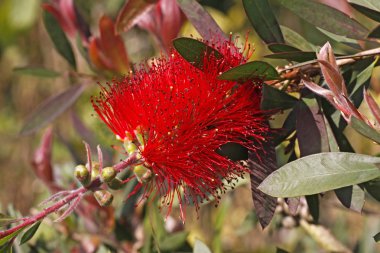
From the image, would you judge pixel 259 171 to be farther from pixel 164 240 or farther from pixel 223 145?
pixel 164 240

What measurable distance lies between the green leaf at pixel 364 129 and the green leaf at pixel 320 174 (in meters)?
0.03

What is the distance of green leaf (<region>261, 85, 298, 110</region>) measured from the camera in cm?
94

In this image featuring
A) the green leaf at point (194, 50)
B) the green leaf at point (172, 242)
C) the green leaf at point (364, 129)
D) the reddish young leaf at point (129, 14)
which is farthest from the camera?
the green leaf at point (172, 242)

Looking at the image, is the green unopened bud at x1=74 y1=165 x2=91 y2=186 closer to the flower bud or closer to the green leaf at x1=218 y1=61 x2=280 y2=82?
the flower bud

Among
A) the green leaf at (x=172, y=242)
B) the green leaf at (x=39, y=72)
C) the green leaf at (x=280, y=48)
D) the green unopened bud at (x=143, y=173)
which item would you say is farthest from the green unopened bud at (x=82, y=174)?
the green leaf at (x=39, y=72)

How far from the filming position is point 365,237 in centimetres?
159

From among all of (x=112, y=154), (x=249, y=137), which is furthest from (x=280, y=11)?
(x=249, y=137)

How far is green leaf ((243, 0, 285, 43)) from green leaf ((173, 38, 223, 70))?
0.32 feet

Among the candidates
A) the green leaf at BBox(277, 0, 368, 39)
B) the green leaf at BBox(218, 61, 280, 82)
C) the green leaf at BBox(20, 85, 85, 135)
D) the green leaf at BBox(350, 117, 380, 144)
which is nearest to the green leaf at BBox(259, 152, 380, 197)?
the green leaf at BBox(350, 117, 380, 144)

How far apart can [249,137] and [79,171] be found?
0.29 meters

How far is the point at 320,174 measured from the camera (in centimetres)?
84

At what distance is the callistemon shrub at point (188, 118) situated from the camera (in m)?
0.99

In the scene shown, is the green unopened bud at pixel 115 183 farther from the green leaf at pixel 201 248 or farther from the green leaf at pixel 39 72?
the green leaf at pixel 39 72

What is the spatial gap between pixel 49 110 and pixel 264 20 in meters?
0.66
